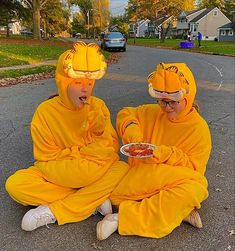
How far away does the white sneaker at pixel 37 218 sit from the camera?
277 cm

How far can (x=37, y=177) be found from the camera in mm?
2947

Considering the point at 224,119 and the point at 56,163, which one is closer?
the point at 56,163

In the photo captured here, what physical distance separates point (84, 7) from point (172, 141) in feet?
323

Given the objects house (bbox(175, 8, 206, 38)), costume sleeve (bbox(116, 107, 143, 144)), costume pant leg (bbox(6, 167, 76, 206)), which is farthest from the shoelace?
house (bbox(175, 8, 206, 38))

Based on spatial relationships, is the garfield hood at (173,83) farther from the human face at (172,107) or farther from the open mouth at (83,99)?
the open mouth at (83,99)

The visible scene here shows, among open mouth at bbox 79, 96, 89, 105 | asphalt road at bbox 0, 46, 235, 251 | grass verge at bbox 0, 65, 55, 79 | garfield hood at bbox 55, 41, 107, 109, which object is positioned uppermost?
garfield hood at bbox 55, 41, 107, 109

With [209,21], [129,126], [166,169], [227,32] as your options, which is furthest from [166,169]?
[209,21]

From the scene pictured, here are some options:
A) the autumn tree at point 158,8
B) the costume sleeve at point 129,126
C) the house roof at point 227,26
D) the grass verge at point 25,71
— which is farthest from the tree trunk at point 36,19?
the house roof at point 227,26

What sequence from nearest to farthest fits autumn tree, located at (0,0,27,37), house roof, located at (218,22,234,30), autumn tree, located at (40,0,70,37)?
autumn tree, located at (0,0,27,37) < autumn tree, located at (40,0,70,37) < house roof, located at (218,22,234,30)

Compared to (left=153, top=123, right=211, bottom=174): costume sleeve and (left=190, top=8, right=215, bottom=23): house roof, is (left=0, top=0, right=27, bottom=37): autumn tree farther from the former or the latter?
(left=190, top=8, right=215, bottom=23): house roof

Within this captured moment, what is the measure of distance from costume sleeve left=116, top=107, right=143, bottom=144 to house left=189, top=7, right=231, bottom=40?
77.6 metres

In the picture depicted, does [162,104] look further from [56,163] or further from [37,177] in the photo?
[37,177]

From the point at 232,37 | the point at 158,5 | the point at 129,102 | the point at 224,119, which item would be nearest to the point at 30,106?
the point at 129,102

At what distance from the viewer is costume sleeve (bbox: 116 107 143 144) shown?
9.61 feet
